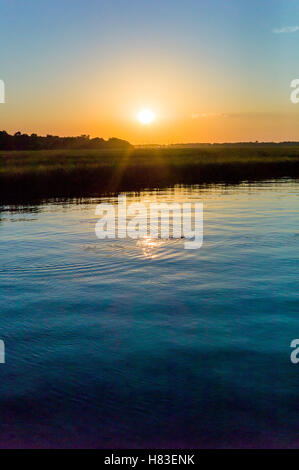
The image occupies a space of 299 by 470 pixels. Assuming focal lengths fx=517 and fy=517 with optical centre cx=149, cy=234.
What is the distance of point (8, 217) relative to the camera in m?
23.1

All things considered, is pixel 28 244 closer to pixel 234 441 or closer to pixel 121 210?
pixel 121 210

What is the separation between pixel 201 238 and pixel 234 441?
11.4m
